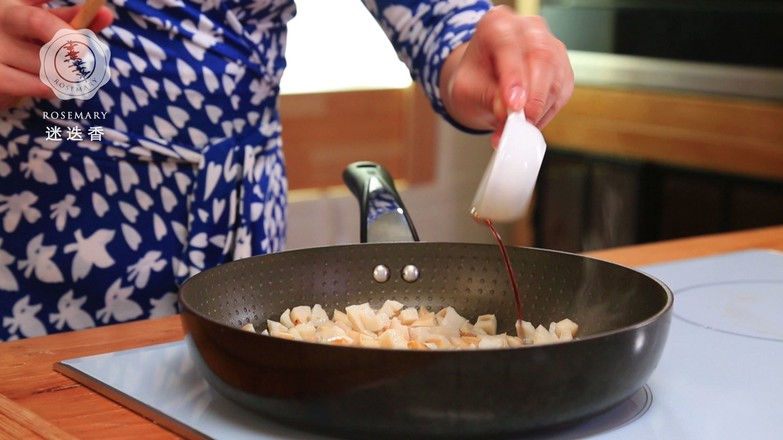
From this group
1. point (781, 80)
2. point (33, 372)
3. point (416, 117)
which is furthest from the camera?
point (416, 117)

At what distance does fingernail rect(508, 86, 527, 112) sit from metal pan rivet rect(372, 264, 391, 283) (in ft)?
0.59

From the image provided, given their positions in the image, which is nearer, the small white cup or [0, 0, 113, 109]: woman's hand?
the small white cup

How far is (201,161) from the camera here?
3.39 feet

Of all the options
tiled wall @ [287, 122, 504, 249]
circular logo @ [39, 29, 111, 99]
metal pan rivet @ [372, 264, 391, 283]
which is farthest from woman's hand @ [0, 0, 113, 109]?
tiled wall @ [287, 122, 504, 249]

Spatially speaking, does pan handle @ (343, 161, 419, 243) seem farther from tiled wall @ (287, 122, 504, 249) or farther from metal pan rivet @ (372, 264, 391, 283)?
tiled wall @ (287, 122, 504, 249)

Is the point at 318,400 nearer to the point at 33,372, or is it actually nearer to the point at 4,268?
the point at 33,372

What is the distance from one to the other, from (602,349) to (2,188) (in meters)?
0.68

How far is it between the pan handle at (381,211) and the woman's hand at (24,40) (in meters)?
0.29

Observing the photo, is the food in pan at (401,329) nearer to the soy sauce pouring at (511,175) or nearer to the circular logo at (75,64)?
the soy sauce pouring at (511,175)

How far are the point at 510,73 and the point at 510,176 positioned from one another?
5.8 inches

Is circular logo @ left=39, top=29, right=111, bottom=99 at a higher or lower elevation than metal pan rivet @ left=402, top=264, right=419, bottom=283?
higher

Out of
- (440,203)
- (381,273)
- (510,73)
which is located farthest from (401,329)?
(440,203)

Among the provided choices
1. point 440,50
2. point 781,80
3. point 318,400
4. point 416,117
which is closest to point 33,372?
point 318,400

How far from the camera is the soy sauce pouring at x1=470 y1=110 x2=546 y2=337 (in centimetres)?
69
